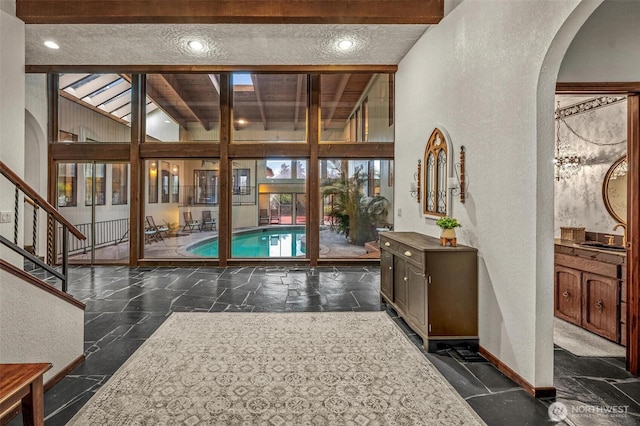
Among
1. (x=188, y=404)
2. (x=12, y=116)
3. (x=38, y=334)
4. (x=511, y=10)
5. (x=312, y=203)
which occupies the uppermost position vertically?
(x=511, y=10)

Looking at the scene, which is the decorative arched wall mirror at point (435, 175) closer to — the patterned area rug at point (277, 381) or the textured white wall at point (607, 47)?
the textured white wall at point (607, 47)

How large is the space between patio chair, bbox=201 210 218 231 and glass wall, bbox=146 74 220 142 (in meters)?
1.58

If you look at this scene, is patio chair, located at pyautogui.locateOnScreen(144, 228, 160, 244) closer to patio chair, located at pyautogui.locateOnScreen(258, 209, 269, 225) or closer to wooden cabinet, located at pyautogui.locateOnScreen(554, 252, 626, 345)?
patio chair, located at pyautogui.locateOnScreen(258, 209, 269, 225)

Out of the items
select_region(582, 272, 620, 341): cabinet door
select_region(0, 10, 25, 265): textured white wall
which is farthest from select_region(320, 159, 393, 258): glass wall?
select_region(0, 10, 25, 265): textured white wall

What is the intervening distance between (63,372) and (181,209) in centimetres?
491

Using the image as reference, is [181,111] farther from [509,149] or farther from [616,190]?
[616,190]

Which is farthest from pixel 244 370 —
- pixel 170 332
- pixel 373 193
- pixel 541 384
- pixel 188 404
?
pixel 373 193

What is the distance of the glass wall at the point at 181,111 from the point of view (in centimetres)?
679

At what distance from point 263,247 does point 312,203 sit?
148 cm

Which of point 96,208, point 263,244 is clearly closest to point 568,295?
point 263,244

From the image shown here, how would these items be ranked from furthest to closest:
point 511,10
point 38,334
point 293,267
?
1. point 293,267
2. point 511,10
3. point 38,334

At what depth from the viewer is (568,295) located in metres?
3.76

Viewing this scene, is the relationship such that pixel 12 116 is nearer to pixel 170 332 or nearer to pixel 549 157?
pixel 170 332

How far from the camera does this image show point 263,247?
7.09 metres
